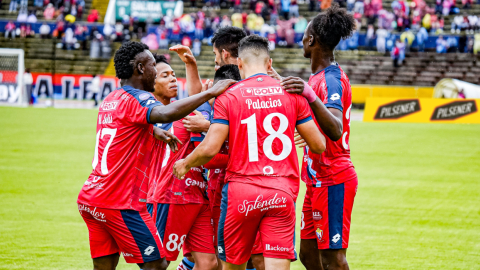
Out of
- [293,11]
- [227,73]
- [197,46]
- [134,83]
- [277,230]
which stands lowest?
[197,46]

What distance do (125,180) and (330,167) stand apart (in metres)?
1.83

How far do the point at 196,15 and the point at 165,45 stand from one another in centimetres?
356

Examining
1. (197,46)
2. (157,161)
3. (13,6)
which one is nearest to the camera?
(157,161)

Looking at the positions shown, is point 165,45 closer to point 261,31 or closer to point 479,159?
point 261,31

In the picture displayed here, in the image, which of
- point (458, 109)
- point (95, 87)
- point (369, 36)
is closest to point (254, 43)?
point (458, 109)

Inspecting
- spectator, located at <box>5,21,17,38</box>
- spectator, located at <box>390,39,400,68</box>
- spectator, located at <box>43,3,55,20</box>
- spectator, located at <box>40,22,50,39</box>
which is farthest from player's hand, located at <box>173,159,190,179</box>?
spectator, located at <box>43,3,55,20</box>

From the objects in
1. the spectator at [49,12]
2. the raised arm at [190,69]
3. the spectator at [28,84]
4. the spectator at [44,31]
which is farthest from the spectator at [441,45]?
the raised arm at [190,69]

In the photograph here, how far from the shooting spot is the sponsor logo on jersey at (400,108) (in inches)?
934

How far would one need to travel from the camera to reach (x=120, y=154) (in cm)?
461

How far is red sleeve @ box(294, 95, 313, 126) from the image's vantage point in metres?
4.42

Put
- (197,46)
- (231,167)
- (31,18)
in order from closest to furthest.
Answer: (231,167) < (197,46) < (31,18)

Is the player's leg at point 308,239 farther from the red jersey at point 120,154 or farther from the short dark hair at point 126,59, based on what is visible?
the short dark hair at point 126,59

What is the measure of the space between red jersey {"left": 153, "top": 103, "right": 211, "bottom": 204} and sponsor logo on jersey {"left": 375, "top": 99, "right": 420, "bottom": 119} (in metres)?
19.8

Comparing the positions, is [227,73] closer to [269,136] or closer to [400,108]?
[269,136]
